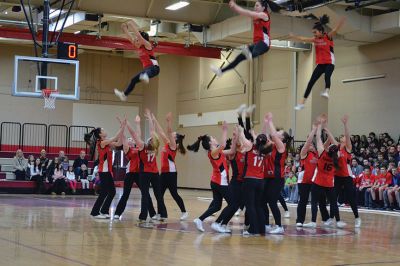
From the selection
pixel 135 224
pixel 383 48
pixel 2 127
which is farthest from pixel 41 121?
pixel 135 224

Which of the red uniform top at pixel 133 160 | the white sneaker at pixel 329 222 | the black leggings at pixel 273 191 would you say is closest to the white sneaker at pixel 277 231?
the black leggings at pixel 273 191

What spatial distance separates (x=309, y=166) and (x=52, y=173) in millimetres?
14812

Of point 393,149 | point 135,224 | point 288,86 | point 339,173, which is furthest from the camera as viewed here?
point 288,86

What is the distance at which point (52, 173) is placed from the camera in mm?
26219

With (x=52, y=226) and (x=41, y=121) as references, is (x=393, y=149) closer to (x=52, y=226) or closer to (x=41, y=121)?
(x=52, y=226)

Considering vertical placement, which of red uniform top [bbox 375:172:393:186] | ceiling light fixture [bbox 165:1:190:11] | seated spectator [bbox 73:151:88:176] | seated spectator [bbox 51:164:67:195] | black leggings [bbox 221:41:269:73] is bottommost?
seated spectator [bbox 51:164:67:195]

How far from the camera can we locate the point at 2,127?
107 feet

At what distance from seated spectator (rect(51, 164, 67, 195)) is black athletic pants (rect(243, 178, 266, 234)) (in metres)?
15.0

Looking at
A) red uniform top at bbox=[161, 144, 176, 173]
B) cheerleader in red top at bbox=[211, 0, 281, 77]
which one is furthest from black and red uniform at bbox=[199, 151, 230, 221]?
cheerleader in red top at bbox=[211, 0, 281, 77]

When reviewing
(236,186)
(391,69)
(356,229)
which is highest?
(391,69)

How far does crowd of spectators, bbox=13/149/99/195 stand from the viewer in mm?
26141

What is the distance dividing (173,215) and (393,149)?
9.11 meters

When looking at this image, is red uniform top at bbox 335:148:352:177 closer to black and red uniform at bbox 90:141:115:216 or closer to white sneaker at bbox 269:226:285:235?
white sneaker at bbox 269:226:285:235

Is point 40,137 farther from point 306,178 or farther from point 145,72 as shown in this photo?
point 145,72
